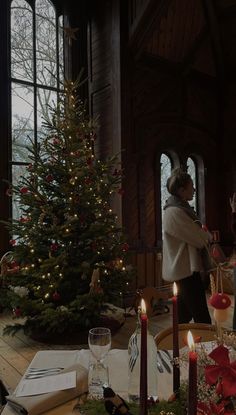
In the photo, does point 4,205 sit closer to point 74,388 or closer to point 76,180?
point 76,180

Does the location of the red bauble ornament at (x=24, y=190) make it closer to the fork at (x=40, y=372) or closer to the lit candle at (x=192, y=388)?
the fork at (x=40, y=372)

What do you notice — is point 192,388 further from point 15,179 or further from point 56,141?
point 15,179

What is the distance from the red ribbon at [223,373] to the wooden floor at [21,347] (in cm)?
237

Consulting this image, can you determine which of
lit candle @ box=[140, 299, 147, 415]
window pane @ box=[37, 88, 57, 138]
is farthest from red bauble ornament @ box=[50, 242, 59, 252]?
lit candle @ box=[140, 299, 147, 415]

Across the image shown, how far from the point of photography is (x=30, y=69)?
212 inches

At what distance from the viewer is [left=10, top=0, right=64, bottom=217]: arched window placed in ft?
17.1

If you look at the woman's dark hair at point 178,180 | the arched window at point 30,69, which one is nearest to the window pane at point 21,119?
the arched window at point 30,69

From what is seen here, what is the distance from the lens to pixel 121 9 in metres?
5.39

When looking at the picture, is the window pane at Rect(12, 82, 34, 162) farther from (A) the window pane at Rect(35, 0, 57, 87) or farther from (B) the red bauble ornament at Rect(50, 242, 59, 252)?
(B) the red bauble ornament at Rect(50, 242, 59, 252)

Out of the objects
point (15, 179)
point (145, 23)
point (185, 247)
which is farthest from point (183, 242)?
point (145, 23)

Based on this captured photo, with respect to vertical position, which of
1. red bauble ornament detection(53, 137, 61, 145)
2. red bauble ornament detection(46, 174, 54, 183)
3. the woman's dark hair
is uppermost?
red bauble ornament detection(53, 137, 61, 145)

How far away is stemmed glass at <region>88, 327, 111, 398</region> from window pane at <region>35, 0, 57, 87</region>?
5.02 meters

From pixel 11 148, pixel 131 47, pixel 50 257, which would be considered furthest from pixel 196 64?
pixel 50 257

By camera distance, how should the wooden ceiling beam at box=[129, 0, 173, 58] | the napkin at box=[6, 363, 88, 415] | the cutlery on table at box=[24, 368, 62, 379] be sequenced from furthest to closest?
1. the wooden ceiling beam at box=[129, 0, 173, 58]
2. the cutlery on table at box=[24, 368, 62, 379]
3. the napkin at box=[6, 363, 88, 415]
